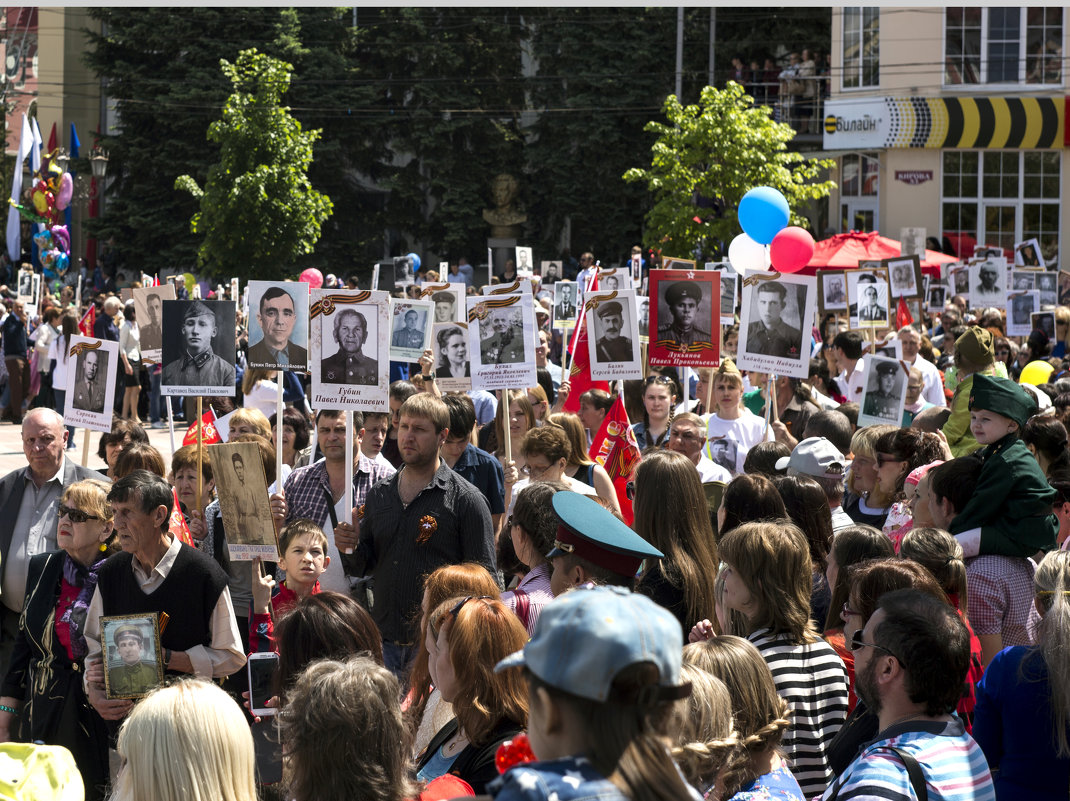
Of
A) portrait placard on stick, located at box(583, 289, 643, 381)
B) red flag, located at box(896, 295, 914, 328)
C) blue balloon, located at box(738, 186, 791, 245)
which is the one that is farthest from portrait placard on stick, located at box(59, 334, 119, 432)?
red flag, located at box(896, 295, 914, 328)

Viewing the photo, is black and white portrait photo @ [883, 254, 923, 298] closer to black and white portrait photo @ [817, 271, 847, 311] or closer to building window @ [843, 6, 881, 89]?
black and white portrait photo @ [817, 271, 847, 311]

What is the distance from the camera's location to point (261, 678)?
4.23 meters

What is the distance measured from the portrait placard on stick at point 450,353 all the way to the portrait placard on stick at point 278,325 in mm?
2643

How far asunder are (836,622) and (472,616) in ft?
5.61

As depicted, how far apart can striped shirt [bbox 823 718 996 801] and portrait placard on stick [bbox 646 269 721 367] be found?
6.26 metres

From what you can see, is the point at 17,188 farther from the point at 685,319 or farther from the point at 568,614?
the point at 568,614

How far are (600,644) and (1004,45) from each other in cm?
3681

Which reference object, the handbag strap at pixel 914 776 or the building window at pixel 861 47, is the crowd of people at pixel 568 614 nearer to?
the handbag strap at pixel 914 776

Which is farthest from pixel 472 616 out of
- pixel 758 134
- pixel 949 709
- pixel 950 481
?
pixel 758 134

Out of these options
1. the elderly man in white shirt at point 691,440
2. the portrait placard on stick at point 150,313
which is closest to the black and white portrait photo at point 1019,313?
the elderly man in white shirt at point 691,440

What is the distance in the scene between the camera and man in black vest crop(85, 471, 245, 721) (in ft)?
16.2

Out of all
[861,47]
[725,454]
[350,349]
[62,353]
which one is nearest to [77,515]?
[350,349]

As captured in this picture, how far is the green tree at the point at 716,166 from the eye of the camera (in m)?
29.6

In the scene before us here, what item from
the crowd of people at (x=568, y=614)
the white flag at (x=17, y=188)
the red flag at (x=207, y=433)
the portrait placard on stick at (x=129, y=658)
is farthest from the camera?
the white flag at (x=17, y=188)
